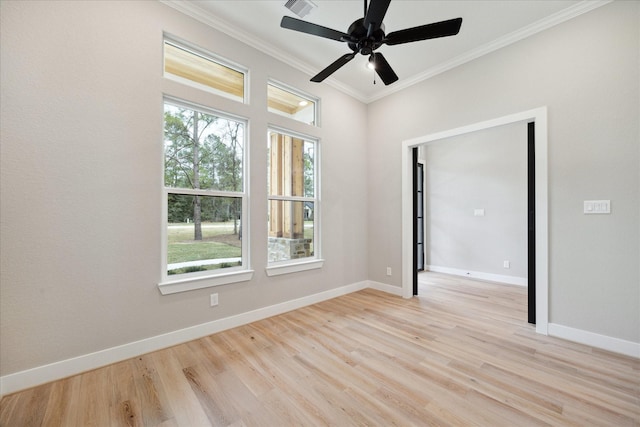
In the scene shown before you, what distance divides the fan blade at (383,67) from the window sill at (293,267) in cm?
235

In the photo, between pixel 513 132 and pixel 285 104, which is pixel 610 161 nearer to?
pixel 513 132

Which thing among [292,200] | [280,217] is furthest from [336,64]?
[280,217]

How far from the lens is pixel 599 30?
2.40 metres

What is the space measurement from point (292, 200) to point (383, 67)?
74.8 inches

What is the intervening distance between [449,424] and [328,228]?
264 cm

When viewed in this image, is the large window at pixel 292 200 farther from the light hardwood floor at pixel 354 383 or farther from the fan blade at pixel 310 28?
the fan blade at pixel 310 28

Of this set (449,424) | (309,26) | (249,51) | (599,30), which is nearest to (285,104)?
(249,51)

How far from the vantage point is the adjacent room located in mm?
1769

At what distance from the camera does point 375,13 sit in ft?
5.59

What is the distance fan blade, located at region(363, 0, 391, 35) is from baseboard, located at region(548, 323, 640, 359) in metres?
3.21

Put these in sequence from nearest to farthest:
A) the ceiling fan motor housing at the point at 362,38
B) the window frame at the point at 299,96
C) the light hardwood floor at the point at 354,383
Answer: the light hardwood floor at the point at 354,383, the ceiling fan motor housing at the point at 362,38, the window frame at the point at 299,96

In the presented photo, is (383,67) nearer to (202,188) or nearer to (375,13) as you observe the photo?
(375,13)

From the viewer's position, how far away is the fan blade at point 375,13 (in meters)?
1.60

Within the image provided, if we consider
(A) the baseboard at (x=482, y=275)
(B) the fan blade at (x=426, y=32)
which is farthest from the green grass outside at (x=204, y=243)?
(A) the baseboard at (x=482, y=275)
